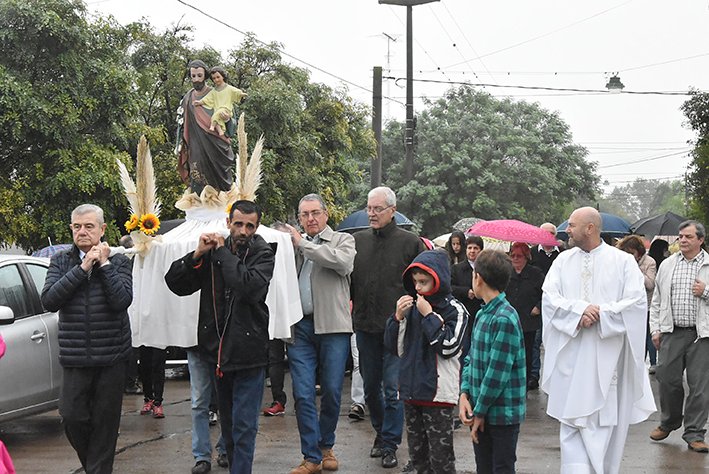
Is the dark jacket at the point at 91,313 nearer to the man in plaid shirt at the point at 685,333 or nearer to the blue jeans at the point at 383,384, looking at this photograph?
the blue jeans at the point at 383,384

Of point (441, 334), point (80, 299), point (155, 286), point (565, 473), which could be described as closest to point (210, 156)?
point (155, 286)

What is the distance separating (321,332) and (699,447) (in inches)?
143

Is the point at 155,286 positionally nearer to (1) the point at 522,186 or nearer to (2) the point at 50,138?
(2) the point at 50,138

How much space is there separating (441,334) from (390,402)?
5.07 ft

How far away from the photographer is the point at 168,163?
20.8 metres

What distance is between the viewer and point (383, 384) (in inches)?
258


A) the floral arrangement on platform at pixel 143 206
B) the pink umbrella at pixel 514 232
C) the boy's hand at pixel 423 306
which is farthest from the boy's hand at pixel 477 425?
the pink umbrella at pixel 514 232

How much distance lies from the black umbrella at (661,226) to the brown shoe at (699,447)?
37.5 feet

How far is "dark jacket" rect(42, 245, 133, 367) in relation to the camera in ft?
17.7

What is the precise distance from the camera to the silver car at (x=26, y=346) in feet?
23.3

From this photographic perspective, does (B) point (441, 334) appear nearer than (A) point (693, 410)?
Yes

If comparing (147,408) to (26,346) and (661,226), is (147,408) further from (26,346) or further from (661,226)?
(661,226)

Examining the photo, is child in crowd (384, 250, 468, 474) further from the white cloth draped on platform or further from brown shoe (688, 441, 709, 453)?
brown shoe (688, 441, 709, 453)

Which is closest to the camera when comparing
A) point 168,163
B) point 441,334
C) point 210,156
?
point 441,334
